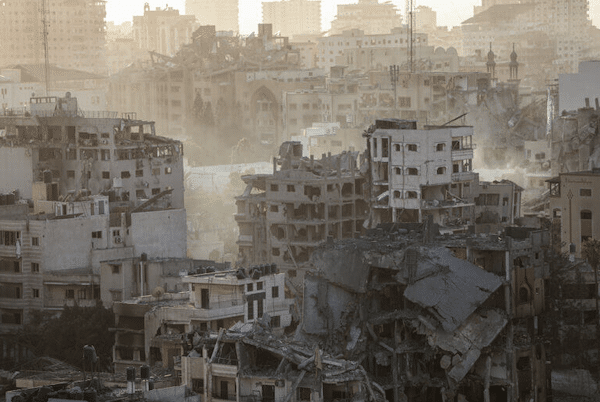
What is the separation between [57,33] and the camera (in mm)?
154625

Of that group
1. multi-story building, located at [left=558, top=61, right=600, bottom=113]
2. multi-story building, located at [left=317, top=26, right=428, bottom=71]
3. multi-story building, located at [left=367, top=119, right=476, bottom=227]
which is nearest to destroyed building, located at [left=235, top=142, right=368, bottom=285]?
multi-story building, located at [left=367, top=119, right=476, bottom=227]

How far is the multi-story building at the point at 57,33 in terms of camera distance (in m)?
150

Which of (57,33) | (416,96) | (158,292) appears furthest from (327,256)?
(57,33)

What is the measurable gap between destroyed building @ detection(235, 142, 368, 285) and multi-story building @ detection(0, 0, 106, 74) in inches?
3234

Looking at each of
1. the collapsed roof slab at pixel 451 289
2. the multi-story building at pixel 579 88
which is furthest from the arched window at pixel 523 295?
the multi-story building at pixel 579 88

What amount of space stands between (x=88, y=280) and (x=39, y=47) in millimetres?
94581

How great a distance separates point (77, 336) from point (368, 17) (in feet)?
463

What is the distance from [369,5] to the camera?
7618 inches

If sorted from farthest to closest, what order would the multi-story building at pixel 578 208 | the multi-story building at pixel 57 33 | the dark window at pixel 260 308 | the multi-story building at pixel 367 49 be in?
the multi-story building at pixel 57 33
the multi-story building at pixel 367 49
the multi-story building at pixel 578 208
the dark window at pixel 260 308

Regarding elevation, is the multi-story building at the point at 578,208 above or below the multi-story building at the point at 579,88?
below

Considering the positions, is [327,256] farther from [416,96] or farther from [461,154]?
[416,96]

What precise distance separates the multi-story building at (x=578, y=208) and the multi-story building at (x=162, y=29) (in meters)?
117

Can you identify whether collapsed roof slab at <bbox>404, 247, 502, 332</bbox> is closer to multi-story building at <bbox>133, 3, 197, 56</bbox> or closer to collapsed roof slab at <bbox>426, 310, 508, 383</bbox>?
collapsed roof slab at <bbox>426, 310, 508, 383</bbox>

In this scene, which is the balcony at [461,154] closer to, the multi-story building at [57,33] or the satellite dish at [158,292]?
the satellite dish at [158,292]
